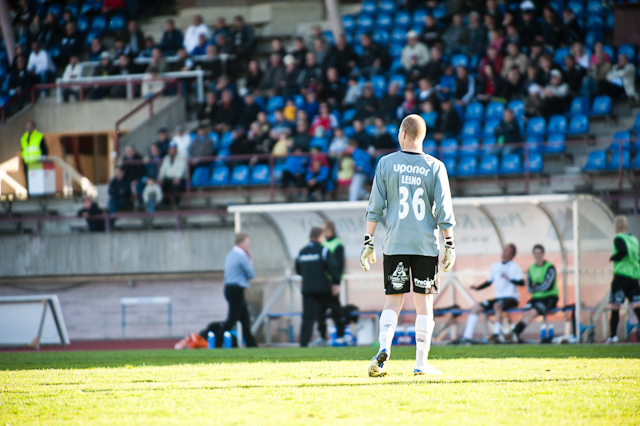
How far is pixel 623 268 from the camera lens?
41.4ft

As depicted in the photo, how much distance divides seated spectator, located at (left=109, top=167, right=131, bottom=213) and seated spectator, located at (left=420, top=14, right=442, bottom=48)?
7.96 metres

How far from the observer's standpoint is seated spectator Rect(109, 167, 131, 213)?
1912 centimetres

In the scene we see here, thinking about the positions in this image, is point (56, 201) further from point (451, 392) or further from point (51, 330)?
point (451, 392)

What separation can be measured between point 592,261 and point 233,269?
5827 millimetres

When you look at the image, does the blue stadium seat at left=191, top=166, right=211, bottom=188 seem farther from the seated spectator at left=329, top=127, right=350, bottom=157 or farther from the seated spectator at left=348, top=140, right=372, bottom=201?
the seated spectator at left=348, top=140, right=372, bottom=201

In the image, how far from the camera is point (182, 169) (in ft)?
63.3

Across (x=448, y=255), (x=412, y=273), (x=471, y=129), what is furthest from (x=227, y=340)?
(x=448, y=255)

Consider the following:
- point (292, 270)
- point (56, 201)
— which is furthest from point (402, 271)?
point (56, 201)

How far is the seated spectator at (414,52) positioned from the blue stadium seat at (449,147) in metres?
3.22

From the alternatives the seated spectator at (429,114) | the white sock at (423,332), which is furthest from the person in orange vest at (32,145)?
the white sock at (423,332)

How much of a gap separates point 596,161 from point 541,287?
4.15 m

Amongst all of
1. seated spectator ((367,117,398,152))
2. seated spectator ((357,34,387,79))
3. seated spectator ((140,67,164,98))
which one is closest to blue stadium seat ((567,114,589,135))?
seated spectator ((367,117,398,152))

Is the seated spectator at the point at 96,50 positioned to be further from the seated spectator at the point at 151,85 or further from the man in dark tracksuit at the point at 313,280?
the man in dark tracksuit at the point at 313,280

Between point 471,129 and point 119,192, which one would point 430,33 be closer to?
point 471,129
